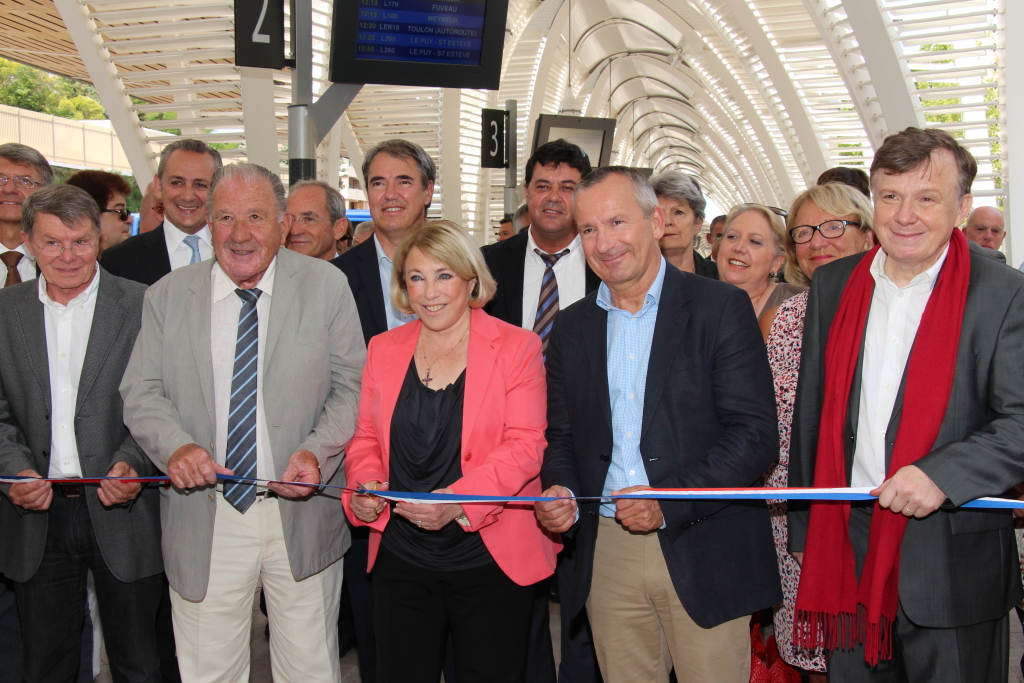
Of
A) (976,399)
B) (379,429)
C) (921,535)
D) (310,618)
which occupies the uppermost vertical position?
(976,399)

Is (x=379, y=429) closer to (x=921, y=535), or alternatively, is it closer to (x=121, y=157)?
(x=921, y=535)

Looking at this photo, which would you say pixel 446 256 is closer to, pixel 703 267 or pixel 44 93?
pixel 703 267

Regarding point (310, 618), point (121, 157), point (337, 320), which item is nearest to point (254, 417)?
point (337, 320)

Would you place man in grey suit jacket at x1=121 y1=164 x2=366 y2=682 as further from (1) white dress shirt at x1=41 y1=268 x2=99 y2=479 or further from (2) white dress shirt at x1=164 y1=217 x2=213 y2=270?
(2) white dress shirt at x1=164 y1=217 x2=213 y2=270

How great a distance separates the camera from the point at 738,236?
13.7 feet

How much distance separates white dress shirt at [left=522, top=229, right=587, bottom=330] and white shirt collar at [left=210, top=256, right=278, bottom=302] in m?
1.31

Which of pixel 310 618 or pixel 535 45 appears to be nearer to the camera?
pixel 310 618

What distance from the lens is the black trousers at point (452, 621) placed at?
293cm

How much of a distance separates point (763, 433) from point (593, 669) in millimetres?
1543

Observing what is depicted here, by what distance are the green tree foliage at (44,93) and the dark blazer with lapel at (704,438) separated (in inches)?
1779

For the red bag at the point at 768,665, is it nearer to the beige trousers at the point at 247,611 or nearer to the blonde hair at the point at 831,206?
the blonde hair at the point at 831,206

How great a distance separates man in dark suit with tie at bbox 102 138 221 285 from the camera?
14.8ft

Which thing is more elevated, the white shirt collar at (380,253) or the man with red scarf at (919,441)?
the white shirt collar at (380,253)

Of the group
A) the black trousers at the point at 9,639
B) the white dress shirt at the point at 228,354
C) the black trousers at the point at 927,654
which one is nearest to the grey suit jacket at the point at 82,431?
the white dress shirt at the point at 228,354
